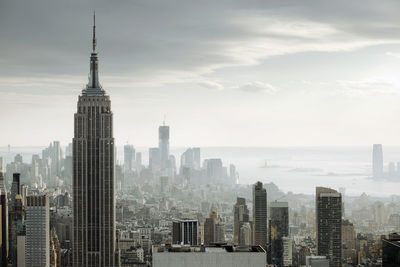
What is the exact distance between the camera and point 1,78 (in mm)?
7699

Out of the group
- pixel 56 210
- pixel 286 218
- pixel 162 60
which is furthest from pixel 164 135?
pixel 56 210

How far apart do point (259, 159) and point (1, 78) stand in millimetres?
3376

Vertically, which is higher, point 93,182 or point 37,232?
point 93,182

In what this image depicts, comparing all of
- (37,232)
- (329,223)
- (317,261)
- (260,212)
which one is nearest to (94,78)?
(37,232)

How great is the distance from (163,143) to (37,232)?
7.67 ft

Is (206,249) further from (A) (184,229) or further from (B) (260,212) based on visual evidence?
(B) (260,212)

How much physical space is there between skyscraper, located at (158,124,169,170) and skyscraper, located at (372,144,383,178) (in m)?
2.68

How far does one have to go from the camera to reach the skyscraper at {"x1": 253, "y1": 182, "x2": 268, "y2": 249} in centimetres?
800

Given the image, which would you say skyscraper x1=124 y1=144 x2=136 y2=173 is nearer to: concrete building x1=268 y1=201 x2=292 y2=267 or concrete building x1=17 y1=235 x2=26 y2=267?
concrete building x1=17 y1=235 x2=26 y2=267

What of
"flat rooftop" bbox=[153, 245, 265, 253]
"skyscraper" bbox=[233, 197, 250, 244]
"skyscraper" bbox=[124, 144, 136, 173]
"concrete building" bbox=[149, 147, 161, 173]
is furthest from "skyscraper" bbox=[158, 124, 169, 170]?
"flat rooftop" bbox=[153, 245, 265, 253]

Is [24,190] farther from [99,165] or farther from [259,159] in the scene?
[259,159]

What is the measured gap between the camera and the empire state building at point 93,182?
10477 millimetres

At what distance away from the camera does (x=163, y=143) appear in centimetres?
842

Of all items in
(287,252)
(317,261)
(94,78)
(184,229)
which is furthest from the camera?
(94,78)
